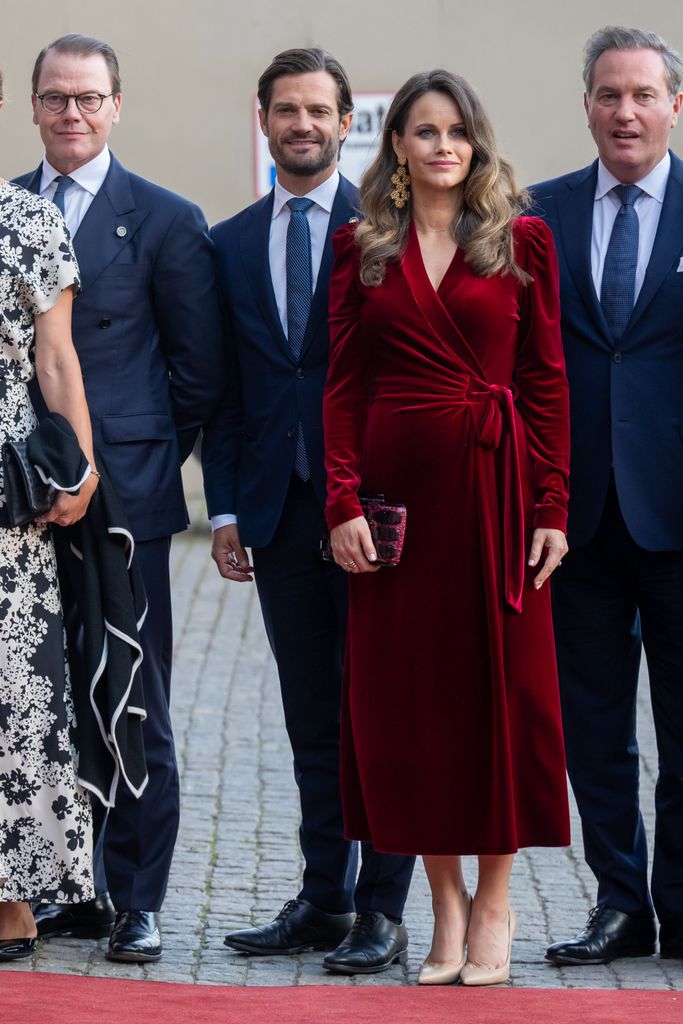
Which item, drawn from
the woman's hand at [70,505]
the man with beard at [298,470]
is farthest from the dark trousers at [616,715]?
the woman's hand at [70,505]

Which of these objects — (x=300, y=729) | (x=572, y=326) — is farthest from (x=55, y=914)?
(x=572, y=326)

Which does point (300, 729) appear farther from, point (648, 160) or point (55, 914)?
point (648, 160)

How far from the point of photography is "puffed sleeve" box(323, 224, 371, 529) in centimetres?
418

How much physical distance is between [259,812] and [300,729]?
85.3 inches

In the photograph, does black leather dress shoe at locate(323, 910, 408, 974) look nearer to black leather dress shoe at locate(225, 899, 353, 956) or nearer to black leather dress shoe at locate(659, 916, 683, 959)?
black leather dress shoe at locate(225, 899, 353, 956)

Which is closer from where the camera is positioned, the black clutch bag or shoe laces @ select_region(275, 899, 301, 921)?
the black clutch bag

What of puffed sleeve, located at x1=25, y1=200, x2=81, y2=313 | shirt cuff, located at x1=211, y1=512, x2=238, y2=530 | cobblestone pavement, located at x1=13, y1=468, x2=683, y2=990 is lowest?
cobblestone pavement, located at x1=13, y1=468, x2=683, y2=990

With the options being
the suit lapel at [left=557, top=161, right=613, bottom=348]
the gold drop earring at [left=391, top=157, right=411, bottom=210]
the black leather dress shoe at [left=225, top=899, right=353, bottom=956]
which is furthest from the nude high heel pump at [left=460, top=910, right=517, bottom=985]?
the gold drop earring at [left=391, top=157, right=411, bottom=210]

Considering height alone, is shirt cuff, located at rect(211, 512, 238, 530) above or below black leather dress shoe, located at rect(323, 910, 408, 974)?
above

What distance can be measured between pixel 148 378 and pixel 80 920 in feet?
4.95

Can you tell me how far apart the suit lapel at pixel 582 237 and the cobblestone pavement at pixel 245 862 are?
1719 mm

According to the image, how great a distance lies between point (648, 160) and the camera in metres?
4.37

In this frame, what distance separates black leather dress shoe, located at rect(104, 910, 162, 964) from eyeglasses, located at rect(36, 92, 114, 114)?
213 cm

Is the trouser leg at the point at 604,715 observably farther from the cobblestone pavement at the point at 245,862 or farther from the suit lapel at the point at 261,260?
the suit lapel at the point at 261,260
